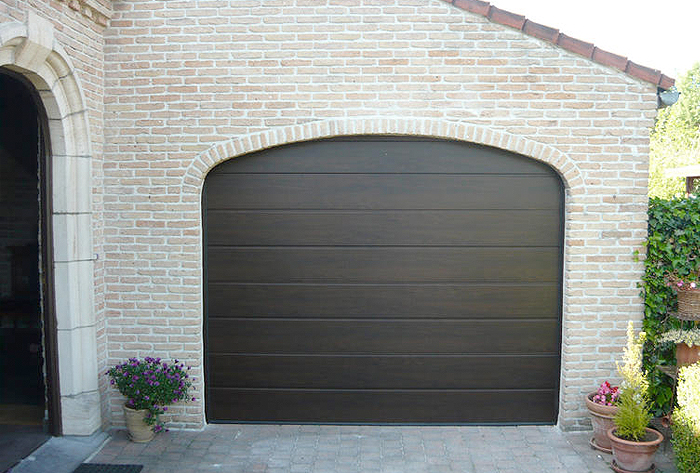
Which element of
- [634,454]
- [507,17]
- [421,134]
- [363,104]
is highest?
[507,17]

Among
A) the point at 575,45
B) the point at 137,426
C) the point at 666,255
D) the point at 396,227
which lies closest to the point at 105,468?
the point at 137,426

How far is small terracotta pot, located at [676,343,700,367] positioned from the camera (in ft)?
16.6

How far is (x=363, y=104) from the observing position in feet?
17.0

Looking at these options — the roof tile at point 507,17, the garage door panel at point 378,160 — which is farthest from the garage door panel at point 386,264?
the roof tile at point 507,17

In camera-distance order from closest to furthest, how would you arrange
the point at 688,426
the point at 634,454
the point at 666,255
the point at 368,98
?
the point at 688,426, the point at 634,454, the point at 368,98, the point at 666,255

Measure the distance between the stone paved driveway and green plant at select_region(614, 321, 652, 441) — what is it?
14.5 inches

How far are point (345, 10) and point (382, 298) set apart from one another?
8.42 feet

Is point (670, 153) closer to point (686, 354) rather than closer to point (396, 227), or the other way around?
point (686, 354)

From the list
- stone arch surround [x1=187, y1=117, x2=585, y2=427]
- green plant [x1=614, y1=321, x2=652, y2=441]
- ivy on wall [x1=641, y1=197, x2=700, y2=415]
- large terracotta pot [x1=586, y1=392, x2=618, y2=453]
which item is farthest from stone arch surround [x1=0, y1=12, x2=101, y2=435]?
ivy on wall [x1=641, y1=197, x2=700, y2=415]

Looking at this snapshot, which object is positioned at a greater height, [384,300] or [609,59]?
[609,59]

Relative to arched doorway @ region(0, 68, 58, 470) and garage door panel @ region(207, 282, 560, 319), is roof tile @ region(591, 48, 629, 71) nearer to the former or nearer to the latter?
garage door panel @ region(207, 282, 560, 319)

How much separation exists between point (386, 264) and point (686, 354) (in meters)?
2.67

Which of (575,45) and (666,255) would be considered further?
(666,255)

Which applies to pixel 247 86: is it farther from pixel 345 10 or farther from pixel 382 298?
pixel 382 298
